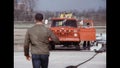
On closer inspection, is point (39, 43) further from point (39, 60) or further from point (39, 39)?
point (39, 60)

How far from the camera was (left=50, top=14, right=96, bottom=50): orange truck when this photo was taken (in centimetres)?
1662

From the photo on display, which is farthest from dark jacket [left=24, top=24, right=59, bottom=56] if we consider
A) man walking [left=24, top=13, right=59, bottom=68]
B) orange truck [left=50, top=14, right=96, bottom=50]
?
orange truck [left=50, top=14, right=96, bottom=50]

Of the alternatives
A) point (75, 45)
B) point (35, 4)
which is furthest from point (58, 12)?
point (75, 45)

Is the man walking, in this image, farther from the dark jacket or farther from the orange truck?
the orange truck

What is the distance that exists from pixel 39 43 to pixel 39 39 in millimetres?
64

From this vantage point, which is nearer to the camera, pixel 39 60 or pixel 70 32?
pixel 39 60

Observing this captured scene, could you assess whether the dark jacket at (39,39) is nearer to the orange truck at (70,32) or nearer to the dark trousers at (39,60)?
the dark trousers at (39,60)

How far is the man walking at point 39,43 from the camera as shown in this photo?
20.4 feet

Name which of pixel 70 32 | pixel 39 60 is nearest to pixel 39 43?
pixel 39 60

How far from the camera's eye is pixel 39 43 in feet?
20.5

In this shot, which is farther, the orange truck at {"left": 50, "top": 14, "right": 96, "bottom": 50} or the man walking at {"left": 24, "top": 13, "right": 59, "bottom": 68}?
the orange truck at {"left": 50, "top": 14, "right": 96, "bottom": 50}

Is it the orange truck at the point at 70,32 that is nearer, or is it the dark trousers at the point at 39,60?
the dark trousers at the point at 39,60

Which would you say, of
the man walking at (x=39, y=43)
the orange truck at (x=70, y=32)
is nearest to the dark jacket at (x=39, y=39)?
the man walking at (x=39, y=43)
